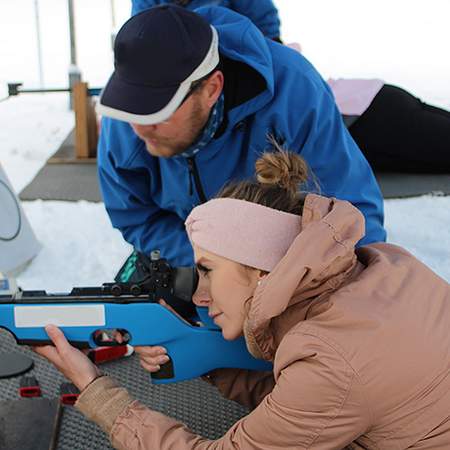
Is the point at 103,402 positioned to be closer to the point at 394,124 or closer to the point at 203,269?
the point at 203,269

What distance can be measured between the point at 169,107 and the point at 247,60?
0.29 m

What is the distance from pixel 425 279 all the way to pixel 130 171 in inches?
38.6

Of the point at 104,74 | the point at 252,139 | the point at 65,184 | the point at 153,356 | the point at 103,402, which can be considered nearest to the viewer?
the point at 103,402

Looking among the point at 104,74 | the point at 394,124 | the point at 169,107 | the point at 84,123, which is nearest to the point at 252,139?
the point at 169,107

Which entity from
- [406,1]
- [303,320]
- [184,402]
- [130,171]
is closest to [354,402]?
[303,320]

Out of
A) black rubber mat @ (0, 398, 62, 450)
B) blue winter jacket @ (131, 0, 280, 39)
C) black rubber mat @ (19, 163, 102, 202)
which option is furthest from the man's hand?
black rubber mat @ (19, 163, 102, 202)

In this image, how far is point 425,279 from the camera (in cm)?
113

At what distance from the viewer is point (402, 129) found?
366 cm

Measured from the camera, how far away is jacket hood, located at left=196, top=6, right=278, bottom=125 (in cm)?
159

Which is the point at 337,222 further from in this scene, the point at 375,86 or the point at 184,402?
the point at 375,86

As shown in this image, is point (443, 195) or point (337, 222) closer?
point (337, 222)

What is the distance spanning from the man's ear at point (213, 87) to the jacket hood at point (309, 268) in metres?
0.50

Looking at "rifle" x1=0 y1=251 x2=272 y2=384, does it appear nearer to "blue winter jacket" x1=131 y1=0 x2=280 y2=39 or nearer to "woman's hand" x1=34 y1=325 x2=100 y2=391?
"woman's hand" x1=34 y1=325 x2=100 y2=391

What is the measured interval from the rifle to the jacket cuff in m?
0.10
